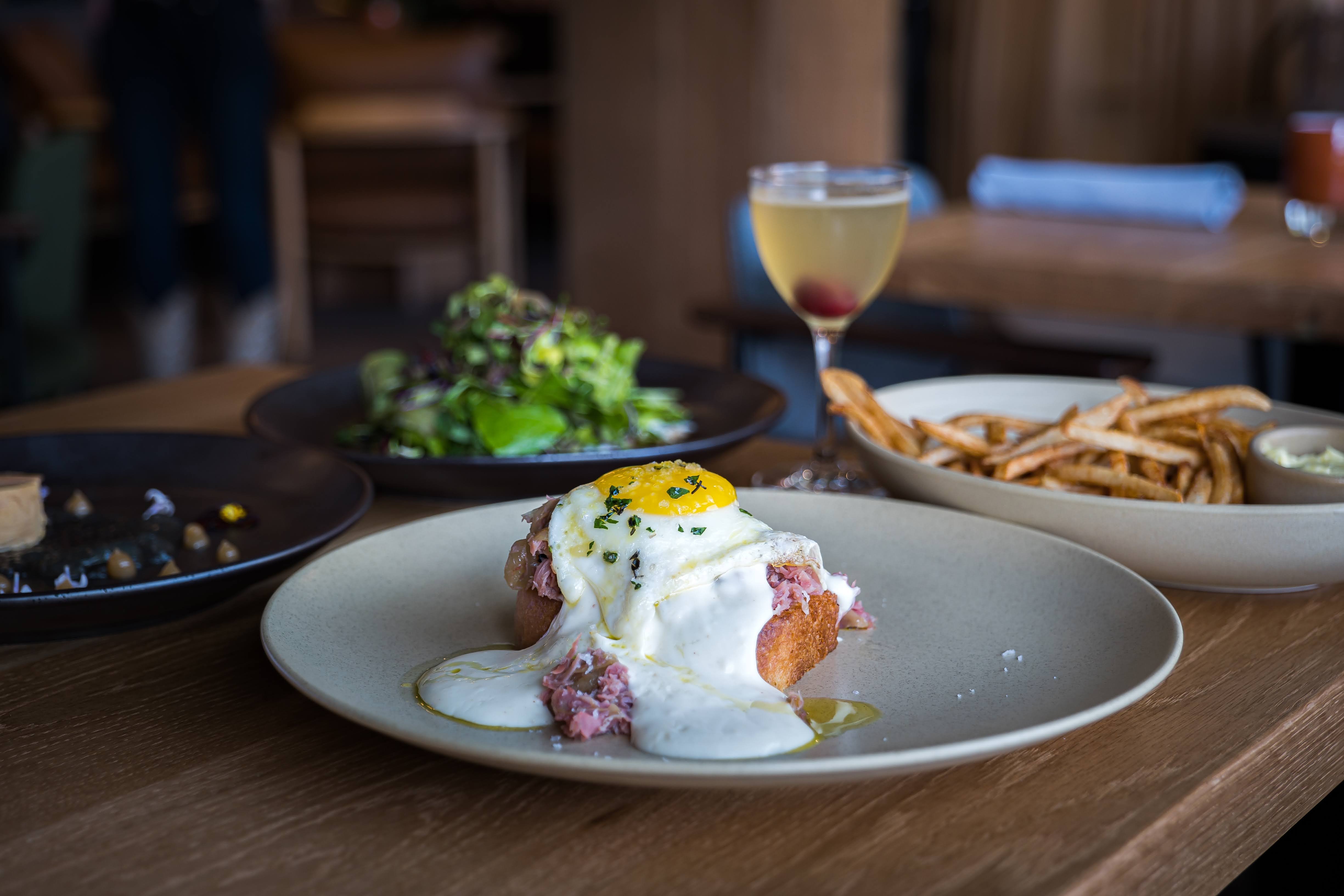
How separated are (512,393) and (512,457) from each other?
0.21m

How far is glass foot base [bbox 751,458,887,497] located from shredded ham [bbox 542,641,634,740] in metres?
0.50

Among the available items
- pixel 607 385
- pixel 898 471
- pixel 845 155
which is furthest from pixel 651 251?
pixel 898 471

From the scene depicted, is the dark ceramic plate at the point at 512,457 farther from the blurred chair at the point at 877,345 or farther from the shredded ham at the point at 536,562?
the blurred chair at the point at 877,345

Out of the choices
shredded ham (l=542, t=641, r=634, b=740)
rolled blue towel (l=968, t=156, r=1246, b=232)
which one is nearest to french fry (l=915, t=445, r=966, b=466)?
shredded ham (l=542, t=641, r=634, b=740)

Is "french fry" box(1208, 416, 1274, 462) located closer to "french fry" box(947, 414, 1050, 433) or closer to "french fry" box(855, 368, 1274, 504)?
"french fry" box(855, 368, 1274, 504)

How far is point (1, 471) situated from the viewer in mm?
1222

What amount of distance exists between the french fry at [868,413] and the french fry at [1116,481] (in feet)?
0.45

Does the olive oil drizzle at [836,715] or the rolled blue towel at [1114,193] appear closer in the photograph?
the olive oil drizzle at [836,715]

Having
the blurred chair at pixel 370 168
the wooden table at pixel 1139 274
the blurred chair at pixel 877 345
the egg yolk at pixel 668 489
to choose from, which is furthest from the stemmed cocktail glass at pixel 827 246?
the blurred chair at pixel 370 168

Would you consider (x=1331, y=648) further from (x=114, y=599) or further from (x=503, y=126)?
(x=503, y=126)

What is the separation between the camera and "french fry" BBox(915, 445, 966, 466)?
3.62 feet

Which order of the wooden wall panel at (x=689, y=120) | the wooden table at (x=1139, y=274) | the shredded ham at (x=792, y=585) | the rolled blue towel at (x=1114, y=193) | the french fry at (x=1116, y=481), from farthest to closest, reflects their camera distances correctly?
the wooden wall panel at (x=689, y=120)
the rolled blue towel at (x=1114, y=193)
the wooden table at (x=1139, y=274)
the french fry at (x=1116, y=481)
the shredded ham at (x=792, y=585)

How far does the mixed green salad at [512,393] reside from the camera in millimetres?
1322

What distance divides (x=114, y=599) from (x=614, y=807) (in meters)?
0.38
